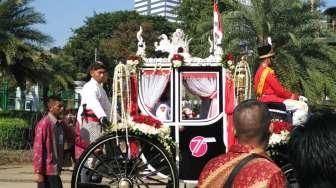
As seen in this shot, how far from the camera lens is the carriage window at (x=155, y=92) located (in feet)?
26.9

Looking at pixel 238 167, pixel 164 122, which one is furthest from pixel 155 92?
pixel 238 167

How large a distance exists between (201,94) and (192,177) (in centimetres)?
107

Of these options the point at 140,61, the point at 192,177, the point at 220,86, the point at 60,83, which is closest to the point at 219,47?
the point at 220,86

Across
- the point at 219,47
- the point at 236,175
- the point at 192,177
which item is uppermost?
the point at 219,47

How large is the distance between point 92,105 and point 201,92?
1.39 metres

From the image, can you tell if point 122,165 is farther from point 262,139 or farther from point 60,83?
point 60,83

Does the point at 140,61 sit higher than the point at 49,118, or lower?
higher

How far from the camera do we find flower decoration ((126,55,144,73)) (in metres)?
8.06

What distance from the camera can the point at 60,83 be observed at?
82.7ft

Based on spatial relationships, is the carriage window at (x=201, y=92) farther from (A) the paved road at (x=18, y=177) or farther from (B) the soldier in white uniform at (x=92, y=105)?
(A) the paved road at (x=18, y=177)

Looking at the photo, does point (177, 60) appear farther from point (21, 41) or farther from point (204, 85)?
point (21, 41)

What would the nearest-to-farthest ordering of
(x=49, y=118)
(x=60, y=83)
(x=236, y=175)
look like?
(x=236, y=175)
(x=49, y=118)
(x=60, y=83)

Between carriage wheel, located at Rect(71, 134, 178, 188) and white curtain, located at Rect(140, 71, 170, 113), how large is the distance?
0.69m

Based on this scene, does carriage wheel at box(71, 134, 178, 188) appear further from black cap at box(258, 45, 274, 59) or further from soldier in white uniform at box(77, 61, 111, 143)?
black cap at box(258, 45, 274, 59)
